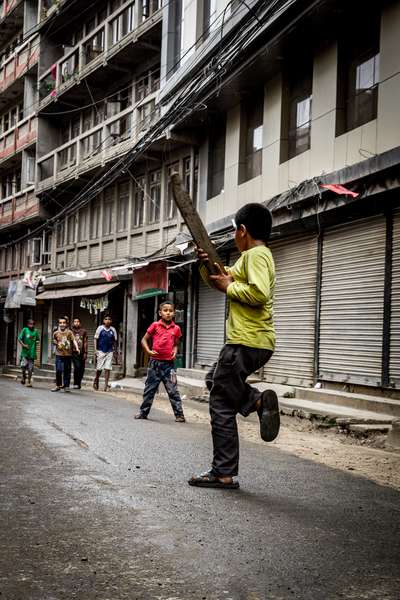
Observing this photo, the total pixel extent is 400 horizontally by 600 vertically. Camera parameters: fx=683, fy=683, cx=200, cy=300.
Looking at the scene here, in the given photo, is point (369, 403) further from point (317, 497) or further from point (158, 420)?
point (317, 497)

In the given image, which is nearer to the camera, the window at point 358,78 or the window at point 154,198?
the window at point 358,78

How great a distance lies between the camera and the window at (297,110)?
47.2 ft

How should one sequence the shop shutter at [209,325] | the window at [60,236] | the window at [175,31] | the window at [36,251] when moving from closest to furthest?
the shop shutter at [209,325] < the window at [175,31] < the window at [60,236] < the window at [36,251]

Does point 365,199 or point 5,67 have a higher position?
point 5,67

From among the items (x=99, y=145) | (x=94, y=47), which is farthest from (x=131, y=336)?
(x=94, y=47)

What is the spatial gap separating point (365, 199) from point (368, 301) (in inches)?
67.5

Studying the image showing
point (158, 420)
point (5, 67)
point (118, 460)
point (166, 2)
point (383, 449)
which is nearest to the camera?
point (118, 460)

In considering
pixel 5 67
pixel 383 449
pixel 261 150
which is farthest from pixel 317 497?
pixel 5 67

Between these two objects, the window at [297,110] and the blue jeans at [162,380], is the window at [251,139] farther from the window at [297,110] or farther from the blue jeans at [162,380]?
the blue jeans at [162,380]

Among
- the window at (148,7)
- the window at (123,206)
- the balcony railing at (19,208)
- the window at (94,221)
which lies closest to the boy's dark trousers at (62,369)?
the window at (123,206)

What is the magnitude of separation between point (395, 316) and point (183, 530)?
7.72 meters

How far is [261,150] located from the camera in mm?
16562

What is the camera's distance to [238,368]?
16.3 ft

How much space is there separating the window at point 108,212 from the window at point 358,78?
14487mm
